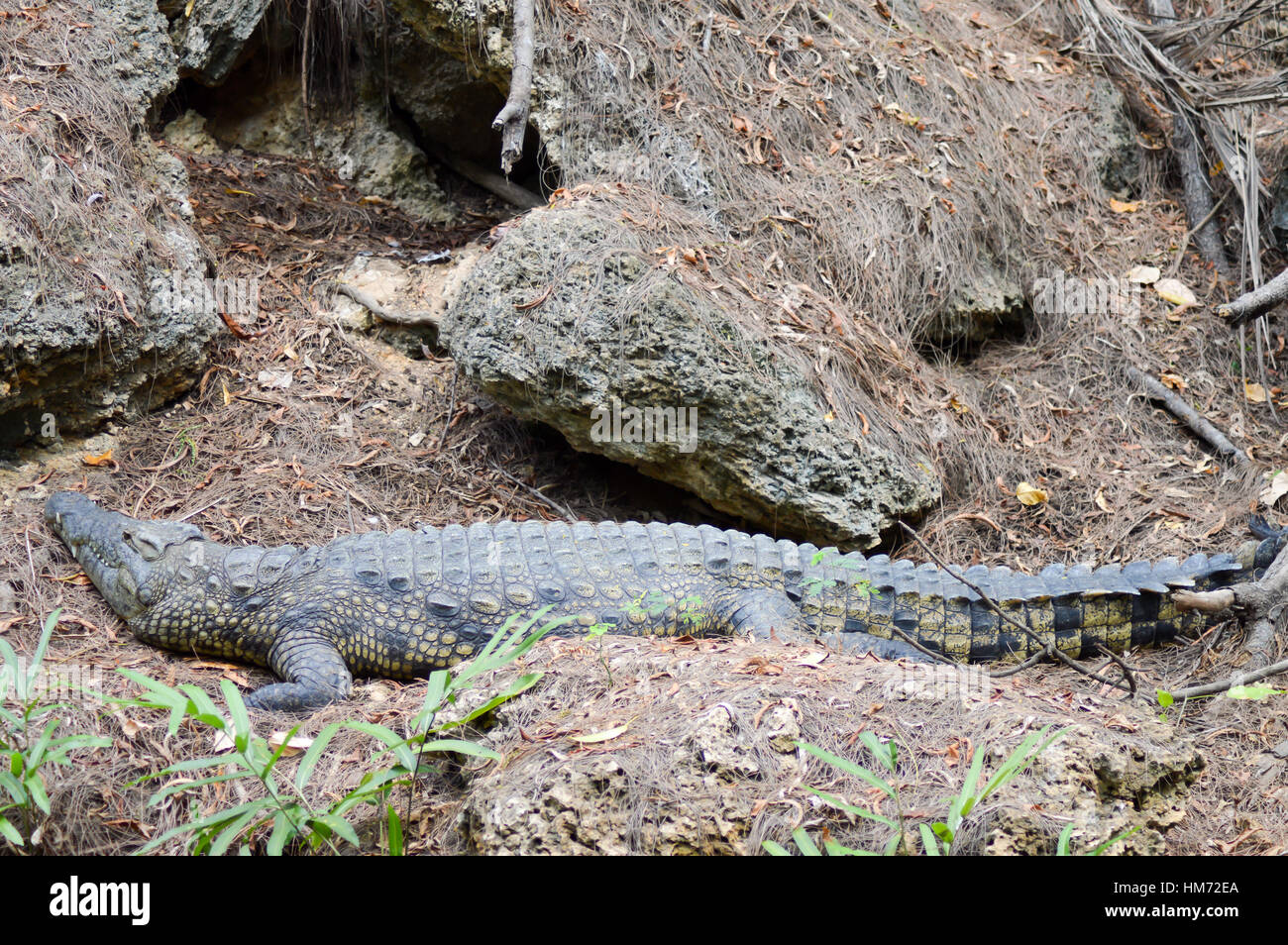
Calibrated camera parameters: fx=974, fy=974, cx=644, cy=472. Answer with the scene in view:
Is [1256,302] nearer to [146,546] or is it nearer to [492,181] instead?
[492,181]

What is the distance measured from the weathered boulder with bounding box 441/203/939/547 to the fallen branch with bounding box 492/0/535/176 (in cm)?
48

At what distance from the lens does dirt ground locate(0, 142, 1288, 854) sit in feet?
12.8

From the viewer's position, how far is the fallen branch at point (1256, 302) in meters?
4.43

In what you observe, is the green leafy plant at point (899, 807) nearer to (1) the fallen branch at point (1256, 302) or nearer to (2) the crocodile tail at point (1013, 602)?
(2) the crocodile tail at point (1013, 602)

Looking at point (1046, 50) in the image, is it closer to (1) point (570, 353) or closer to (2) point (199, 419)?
(1) point (570, 353)

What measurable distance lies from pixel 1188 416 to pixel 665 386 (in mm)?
3013

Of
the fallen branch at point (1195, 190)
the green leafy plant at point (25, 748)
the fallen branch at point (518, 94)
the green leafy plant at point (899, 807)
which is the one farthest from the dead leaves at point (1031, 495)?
the green leafy plant at point (25, 748)

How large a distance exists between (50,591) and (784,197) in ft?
13.7

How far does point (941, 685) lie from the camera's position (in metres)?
3.07

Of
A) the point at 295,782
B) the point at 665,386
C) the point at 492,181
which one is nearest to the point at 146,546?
the point at 295,782

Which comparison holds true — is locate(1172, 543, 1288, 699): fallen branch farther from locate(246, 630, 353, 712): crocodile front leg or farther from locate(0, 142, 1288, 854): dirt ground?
locate(246, 630, 353, 712): crocodile front leg

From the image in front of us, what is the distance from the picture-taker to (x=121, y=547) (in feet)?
13.1

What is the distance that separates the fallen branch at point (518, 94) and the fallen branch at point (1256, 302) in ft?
10.9

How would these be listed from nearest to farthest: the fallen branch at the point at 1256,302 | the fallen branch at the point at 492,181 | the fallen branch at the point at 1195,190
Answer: the fallen branch at the point at 1256,302
the fallen branch at the point at 1195,190
the fallen branch at the point at 492,181
